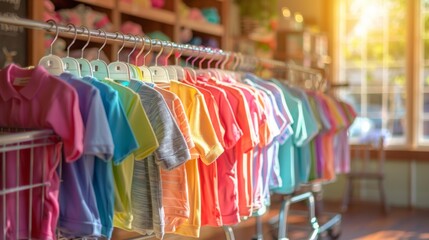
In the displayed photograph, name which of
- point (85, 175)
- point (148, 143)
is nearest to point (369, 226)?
point (148, 143)

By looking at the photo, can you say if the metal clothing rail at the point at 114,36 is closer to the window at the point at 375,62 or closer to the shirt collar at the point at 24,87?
the shirt collar at the point at 24,87

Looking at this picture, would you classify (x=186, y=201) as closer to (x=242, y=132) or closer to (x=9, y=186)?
(x=242, y=132)

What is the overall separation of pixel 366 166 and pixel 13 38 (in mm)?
4144

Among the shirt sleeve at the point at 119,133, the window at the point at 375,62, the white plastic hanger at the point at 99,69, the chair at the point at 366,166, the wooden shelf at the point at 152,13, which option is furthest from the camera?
the window at the point at 375,62

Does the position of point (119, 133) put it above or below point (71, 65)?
below

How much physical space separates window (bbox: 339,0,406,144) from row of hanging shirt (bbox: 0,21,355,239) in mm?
3763

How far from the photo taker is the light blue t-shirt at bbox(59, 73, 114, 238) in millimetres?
1592

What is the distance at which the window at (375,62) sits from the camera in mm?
6184

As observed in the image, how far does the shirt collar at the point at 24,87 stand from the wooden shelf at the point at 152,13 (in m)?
2.18

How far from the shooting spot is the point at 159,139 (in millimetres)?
1806

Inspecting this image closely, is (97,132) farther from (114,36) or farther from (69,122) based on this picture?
(114,36)

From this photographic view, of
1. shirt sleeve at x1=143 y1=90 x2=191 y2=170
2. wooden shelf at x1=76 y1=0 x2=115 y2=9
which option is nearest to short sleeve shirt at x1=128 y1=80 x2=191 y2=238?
shirt sleeve at x1=143 y1=90 x2=191 y2=170

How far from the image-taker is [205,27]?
483 centimetres

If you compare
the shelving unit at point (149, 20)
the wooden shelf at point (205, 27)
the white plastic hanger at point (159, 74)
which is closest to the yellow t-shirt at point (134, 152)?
the white plastic hanger at point (159, 74)
